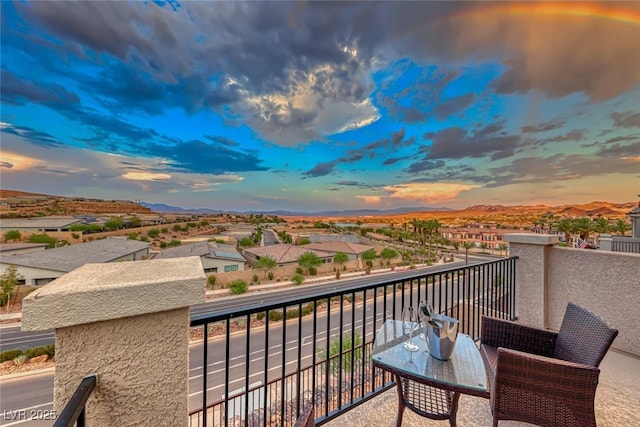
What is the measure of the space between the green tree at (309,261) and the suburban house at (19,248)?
2404cm

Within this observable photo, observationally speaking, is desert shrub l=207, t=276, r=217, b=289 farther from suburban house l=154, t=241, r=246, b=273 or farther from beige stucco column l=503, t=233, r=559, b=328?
beige stucco column l=503, t=233, r=559, b=328

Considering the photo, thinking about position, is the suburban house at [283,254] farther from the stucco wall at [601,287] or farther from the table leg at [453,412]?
the table leg at [453,412]

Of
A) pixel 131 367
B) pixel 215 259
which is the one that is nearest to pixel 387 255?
pixel 215 259

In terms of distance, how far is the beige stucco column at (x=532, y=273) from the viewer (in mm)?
3664

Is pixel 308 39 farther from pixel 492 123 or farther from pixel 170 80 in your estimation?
pixel 170 80

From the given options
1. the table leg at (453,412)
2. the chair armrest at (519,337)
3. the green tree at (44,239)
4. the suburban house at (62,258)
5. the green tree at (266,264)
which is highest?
the chair armrest at (519,337)

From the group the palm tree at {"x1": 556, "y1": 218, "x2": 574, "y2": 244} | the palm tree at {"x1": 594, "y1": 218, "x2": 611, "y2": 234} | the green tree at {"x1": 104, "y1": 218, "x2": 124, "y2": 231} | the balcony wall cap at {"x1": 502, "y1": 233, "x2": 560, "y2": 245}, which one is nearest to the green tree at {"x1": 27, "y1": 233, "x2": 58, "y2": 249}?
the green tree at {"x1": 104, "y1": 218, "x2": 124, "y2": 231}

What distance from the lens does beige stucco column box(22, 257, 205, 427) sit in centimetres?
79

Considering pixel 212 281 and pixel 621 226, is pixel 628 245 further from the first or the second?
pixel 212 281

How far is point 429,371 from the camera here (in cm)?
151

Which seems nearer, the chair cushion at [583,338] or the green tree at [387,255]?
the chair cushion at [583,338]

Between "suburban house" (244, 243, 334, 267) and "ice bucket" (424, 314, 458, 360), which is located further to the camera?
"suburban house" (244, 243, 334, 267)

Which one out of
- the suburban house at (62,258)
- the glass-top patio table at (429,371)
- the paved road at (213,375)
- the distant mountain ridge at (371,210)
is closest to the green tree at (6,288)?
the suburban house at (62,258)

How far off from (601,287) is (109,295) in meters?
5.14
